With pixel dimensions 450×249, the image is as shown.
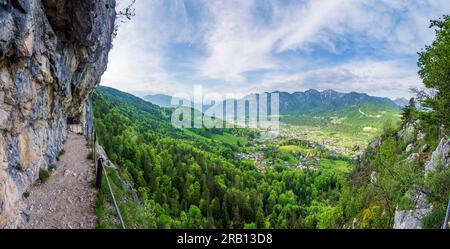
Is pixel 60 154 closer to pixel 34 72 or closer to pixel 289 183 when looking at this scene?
pixel 34 72

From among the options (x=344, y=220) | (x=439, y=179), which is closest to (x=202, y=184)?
(x=344, y=220)

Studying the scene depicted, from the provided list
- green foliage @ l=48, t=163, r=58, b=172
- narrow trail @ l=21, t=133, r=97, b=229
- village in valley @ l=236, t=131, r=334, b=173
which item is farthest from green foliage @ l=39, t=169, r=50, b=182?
village in valley @ l=236, t=131, r=334, b=173

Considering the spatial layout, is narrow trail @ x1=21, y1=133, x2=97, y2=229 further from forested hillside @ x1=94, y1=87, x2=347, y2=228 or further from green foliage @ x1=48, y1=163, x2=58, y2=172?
forested hillside @ x1=94, y1=87, x2=347, y2=228

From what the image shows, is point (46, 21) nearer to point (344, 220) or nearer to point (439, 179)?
point (439, 179)

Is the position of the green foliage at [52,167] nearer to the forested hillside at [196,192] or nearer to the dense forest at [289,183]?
the dense forest at [289,183]

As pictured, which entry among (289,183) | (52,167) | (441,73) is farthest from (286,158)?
(52,167)

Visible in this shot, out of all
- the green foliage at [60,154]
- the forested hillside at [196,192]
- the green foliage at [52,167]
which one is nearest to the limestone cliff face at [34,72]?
the green foliage at [52,167]
